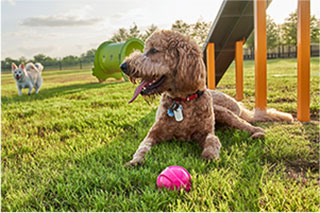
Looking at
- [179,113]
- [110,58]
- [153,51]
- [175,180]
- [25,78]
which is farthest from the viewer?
[110,58]

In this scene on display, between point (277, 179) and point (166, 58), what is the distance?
1532mm

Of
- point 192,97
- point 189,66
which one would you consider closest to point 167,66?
point 189,66

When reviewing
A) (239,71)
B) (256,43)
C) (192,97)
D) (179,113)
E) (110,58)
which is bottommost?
(179,113)

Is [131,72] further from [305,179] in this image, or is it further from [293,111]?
[293,111]

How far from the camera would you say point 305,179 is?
2.16 m

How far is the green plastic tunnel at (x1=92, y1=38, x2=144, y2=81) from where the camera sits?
465 inches

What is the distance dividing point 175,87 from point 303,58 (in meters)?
2.30

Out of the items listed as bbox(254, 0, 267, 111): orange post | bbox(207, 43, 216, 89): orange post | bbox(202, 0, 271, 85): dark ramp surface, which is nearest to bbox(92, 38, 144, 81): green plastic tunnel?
bbox(202, 0, 271, 85): dark ramp surface

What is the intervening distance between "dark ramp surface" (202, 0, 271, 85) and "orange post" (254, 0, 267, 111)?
1.18 metres

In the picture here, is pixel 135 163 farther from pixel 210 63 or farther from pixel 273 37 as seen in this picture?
pixel 273 37

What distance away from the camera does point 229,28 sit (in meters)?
6.34

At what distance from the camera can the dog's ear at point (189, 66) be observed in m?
2.61

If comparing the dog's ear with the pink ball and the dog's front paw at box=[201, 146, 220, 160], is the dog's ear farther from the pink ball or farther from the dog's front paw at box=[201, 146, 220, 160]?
the pink ball

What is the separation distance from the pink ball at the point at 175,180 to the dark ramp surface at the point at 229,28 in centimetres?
436
